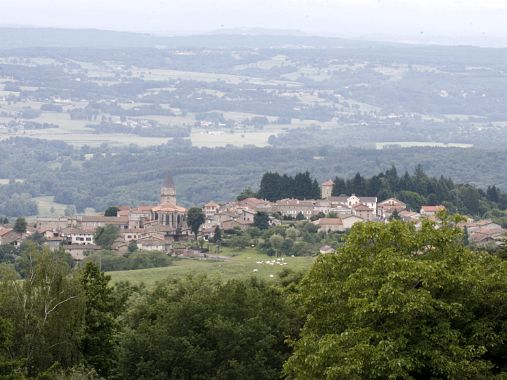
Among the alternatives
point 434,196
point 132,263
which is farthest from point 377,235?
point 434,196

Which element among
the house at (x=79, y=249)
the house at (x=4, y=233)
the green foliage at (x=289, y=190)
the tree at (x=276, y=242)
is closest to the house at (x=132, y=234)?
the house at (x=79, y=249)

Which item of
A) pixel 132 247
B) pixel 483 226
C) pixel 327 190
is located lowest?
pixel 327 190

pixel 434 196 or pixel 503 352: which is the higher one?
pixel 503 352

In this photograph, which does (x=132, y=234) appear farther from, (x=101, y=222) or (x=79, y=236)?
(x=101, y=222)

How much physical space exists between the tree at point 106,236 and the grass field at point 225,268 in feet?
37.2

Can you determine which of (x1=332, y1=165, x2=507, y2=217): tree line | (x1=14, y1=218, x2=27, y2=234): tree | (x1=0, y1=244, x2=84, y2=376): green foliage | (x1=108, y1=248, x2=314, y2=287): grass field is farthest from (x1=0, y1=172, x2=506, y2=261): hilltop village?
(x1=0, y1=244, x2=84, y2=376): green foliage

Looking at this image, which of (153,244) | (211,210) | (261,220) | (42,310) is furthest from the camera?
(211,210)

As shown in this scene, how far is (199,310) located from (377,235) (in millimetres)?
8170

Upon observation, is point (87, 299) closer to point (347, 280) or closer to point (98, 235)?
point (347, 280)

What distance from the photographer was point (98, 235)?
104125mm

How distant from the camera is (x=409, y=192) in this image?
120 meters

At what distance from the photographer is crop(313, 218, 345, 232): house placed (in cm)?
10631

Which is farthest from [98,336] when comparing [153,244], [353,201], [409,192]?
[409,192]

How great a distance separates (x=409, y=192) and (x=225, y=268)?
4202cm
